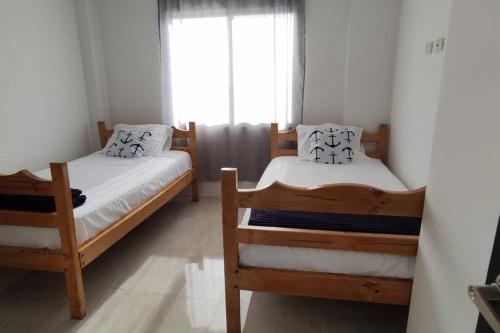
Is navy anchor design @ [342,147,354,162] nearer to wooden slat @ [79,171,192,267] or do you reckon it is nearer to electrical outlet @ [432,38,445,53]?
electrical outlet @ [432,38,445,53]

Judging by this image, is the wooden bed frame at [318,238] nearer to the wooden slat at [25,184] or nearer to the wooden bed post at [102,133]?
the wooden slat at [25,184]

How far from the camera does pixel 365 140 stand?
2.86m

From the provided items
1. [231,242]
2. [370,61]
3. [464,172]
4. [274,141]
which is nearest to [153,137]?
[274,141]

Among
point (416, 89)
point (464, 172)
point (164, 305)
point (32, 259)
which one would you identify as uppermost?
point (416, 89)

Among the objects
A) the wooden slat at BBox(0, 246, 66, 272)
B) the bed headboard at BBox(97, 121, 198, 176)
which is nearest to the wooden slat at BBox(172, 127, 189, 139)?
the bed headboard at BBox(97, 121, 198, 176)

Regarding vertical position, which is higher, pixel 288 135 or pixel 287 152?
pixel 288 135

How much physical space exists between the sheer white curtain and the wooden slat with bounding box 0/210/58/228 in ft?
6.19

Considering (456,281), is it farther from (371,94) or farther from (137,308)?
(371,94)

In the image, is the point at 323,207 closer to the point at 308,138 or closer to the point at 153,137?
the point at 308,138

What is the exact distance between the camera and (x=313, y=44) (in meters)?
2.94

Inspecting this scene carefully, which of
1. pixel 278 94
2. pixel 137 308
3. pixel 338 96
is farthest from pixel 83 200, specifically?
pixel 338 96

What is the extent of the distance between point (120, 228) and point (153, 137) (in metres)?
1.29

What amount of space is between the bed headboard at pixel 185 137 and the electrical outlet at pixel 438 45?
2122 millimetres

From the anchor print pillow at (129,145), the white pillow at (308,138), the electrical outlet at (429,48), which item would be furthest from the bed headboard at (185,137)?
the electrical outlet at (429,48)
